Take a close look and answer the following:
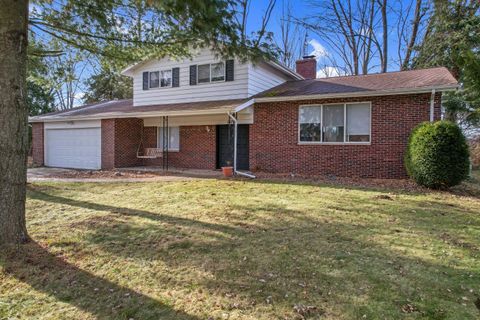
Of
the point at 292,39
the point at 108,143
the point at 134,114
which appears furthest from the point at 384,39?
the point at 108,143

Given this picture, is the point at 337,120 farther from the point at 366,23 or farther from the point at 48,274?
the point at 366,23

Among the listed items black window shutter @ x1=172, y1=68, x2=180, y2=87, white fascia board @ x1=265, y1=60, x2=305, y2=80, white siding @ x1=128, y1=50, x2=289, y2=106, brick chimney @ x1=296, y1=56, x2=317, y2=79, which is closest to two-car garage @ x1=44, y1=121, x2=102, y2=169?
white siding @ x1=128, y1=50, x2=289, y2=106

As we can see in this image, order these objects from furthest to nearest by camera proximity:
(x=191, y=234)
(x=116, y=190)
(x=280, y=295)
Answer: (x=116, y=190)
(x=191, y=234)
(x=280, y=295)

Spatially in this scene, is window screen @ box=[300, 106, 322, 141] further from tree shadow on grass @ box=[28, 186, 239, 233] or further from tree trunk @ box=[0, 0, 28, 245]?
tree trunk @ box=[0, 0, 28, 245]

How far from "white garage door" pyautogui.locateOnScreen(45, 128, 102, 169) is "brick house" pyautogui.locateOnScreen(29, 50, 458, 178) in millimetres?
49

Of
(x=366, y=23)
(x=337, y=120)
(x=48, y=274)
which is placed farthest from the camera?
(x=366, y=23)

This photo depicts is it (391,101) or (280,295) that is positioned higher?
(391,101)

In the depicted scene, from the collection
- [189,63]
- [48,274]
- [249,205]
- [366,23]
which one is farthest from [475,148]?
[48,274]

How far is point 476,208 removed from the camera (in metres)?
6.70

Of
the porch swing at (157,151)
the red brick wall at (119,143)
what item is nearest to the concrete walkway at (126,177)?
the red brick wall at (119,143)

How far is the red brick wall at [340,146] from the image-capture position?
10.2m

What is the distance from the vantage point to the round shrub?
834cm

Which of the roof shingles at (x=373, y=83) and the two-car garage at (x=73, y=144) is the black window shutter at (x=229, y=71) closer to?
the roof shingles at (x=373, y=83)

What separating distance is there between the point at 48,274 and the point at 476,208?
7.66 m
